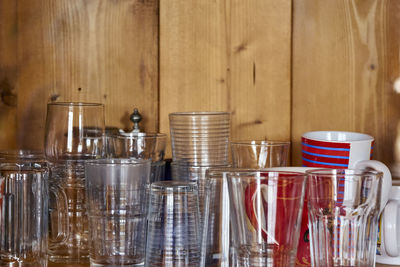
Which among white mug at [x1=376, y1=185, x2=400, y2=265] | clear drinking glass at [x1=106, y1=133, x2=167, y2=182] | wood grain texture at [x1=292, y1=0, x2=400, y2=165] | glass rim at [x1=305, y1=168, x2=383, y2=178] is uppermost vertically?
wood grain texture at [x1=292, y1=0, x2=400, y2=165]

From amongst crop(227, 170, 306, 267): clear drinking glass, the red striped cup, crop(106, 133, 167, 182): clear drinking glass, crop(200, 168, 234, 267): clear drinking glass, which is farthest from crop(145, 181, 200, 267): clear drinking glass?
the red striped cup

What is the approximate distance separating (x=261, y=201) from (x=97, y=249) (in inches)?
11.8

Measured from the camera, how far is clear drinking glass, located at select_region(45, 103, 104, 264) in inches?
38.7

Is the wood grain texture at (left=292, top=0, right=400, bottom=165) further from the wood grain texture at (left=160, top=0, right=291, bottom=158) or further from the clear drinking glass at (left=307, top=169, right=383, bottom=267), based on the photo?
the clear drinking glass at (left=307, top=169, right=383, bottom=267)

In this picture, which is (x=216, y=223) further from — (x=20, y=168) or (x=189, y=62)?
(x=189, y=62)

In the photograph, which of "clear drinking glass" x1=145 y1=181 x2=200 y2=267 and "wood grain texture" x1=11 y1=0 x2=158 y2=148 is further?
"wood grain texture" x1=11 y1=0 x2=158 y2=148

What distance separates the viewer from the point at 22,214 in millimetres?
866

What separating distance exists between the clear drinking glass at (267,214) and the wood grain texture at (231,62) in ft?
2.67

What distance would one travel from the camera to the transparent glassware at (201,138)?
3.55 feet

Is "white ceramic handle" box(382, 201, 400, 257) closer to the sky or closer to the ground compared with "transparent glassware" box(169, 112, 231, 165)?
closer to the ground

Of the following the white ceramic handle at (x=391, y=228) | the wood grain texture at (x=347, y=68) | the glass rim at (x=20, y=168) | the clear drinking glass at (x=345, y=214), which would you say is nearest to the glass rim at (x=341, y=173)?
the clear drinking glass at (x=345, y=214)

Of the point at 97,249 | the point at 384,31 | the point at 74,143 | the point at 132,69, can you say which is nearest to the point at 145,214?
the point at 97,249

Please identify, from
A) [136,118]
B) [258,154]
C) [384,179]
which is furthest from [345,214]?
[136,118]

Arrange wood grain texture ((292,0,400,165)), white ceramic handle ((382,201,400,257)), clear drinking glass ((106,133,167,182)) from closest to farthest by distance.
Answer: white ceramic handle ((382,201,400,257)) < clear drinking glass ((106,133,167,182)) < wood grain texture ((292,0,400,165))
